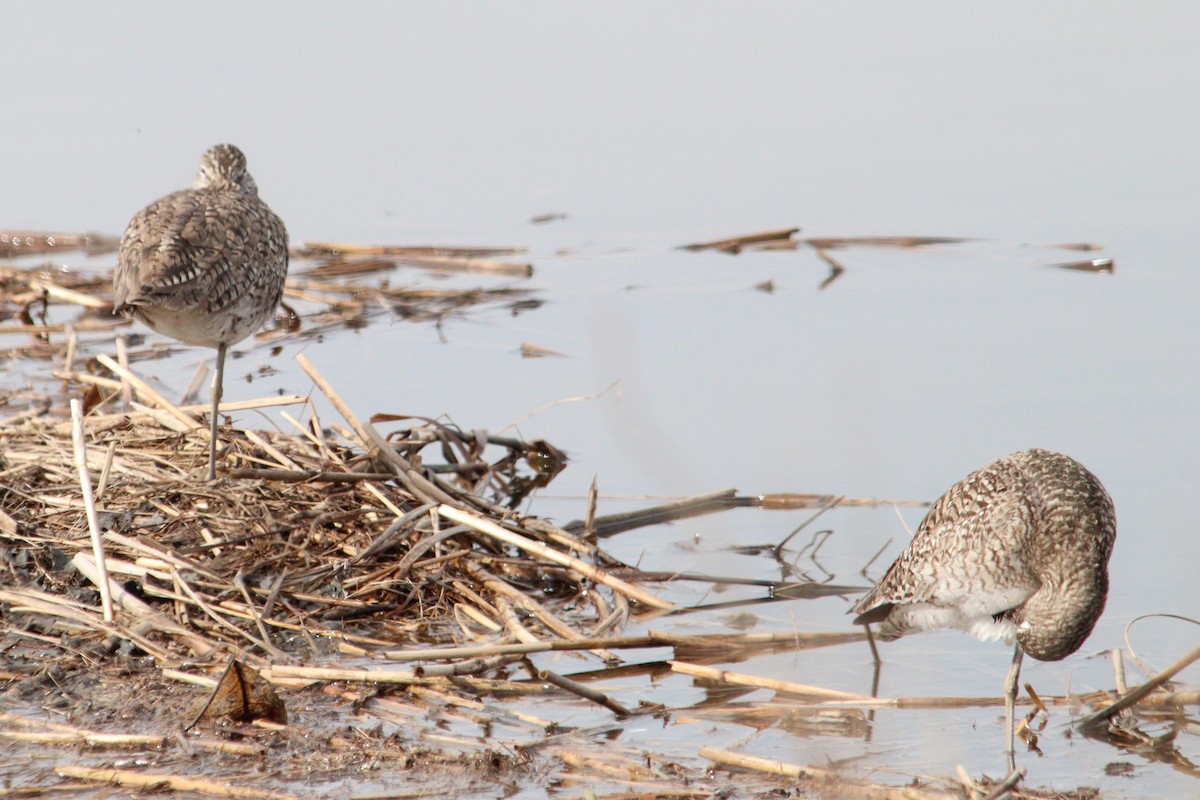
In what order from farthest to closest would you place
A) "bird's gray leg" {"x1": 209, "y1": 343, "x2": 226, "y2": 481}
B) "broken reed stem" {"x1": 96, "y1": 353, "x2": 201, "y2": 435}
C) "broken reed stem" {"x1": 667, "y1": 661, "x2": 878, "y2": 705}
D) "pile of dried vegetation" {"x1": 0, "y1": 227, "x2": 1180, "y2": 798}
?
"broken reed stem" {"x1": 96, "y1": 353, "x2": 201, "y2": 435} → "bird's gray leg" {"x1": 209, "y1": 343, "x2": 226, "y2": 481} → "broken reed stem" {"x1": 667, "y1": 661, "x2": 878, "y2": 705} → "pile of dried vegetation" {"x1": 0, "y1": 227, "x2": 1180, "y2": 798}

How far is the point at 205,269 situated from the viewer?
6742mm

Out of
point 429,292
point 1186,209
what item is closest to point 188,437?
point 429,292

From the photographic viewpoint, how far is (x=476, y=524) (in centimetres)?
633

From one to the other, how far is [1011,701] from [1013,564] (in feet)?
1.92

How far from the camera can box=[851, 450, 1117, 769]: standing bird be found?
5.48m

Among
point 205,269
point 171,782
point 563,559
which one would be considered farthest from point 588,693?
point 205,269

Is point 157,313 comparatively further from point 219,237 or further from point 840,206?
point 840,206

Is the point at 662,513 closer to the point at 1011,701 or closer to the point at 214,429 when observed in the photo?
the point at 214,429

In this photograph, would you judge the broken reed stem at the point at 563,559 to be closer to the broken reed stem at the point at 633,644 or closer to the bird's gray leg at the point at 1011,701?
the broken reed stem at the point at 633,644

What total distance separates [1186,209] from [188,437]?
7.18 m

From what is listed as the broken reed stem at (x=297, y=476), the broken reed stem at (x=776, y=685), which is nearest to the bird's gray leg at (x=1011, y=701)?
the broken reed stem at (x=776, y=685)

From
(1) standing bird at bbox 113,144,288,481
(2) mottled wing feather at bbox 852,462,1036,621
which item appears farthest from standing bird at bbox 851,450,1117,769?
(1) standing bird at bbox 113,144,288,481

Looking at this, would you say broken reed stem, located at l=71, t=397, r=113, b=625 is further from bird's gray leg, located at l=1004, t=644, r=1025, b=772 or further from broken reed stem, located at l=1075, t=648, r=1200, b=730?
broken reed stem, located at l=1075, t=648, r=1200, b=730

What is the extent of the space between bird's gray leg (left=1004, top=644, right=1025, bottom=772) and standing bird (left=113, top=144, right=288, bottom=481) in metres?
3.32
